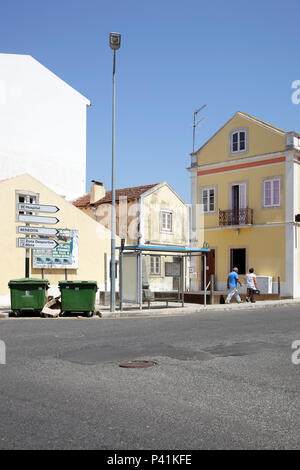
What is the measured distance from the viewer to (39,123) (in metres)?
28.2

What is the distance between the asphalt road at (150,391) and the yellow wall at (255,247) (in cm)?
1776

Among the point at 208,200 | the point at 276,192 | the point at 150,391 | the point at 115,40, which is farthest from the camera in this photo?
the point at 208,200

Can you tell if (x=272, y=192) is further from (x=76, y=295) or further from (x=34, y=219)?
(x=76, y=295)

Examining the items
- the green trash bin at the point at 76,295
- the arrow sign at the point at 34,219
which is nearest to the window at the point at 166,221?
the arrow sign at the point at 34,219

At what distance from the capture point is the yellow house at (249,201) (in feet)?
95.0

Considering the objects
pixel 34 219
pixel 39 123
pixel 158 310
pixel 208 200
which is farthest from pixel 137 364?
pixel 208 200

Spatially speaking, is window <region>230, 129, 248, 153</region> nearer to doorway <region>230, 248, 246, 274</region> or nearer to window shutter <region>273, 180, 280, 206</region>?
window shutter <region>273, 180, 280, 206</region>

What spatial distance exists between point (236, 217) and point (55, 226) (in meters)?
12.7

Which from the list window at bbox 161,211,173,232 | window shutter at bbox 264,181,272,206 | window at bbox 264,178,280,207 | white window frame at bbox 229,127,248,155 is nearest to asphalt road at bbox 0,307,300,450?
window at bbox 264,178,280,207

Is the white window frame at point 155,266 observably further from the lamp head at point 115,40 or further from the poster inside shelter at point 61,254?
the lamp head at point 115,40

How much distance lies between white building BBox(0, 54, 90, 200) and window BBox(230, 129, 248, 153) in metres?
9.18

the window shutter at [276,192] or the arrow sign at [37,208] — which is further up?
the window shutter at [276,192]

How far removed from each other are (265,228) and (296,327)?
16873 millimetres
